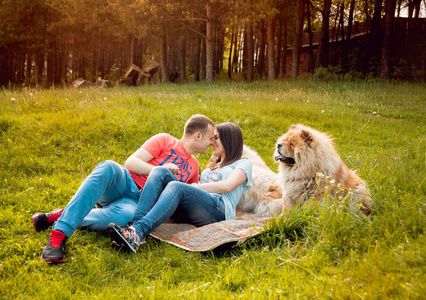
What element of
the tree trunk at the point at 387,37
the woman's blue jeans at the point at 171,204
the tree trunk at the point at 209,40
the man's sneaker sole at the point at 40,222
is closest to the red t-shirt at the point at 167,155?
the woman's blue jeans at the point at 171,204

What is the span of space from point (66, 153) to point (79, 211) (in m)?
3.66

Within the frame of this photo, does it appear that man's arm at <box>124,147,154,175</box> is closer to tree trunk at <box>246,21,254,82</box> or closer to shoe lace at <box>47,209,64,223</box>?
shoe lace at <box>47,209,64,223</box>

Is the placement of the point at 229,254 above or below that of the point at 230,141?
below

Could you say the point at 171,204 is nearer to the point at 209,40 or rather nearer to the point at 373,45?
the point at 209,40

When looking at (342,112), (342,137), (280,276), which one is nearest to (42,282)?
(280,276)

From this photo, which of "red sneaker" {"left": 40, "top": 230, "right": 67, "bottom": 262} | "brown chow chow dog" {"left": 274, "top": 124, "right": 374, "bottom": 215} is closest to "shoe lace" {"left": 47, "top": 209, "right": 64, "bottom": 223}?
"red sneaker" {"left": 40, "top": 230, "right": 67, "bottom": 262}

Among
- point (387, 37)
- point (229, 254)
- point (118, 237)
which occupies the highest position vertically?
point (387, 37)

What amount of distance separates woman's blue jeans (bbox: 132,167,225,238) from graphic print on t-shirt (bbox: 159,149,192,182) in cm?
47

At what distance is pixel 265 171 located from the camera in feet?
16.5

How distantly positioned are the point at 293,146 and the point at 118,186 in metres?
2.24

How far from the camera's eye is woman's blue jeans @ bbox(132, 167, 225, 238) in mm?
3529

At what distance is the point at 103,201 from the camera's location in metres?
4.08

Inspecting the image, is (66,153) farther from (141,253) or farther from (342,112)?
(342,112)

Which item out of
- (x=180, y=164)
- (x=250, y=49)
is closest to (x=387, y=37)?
(x=250, y=49)
